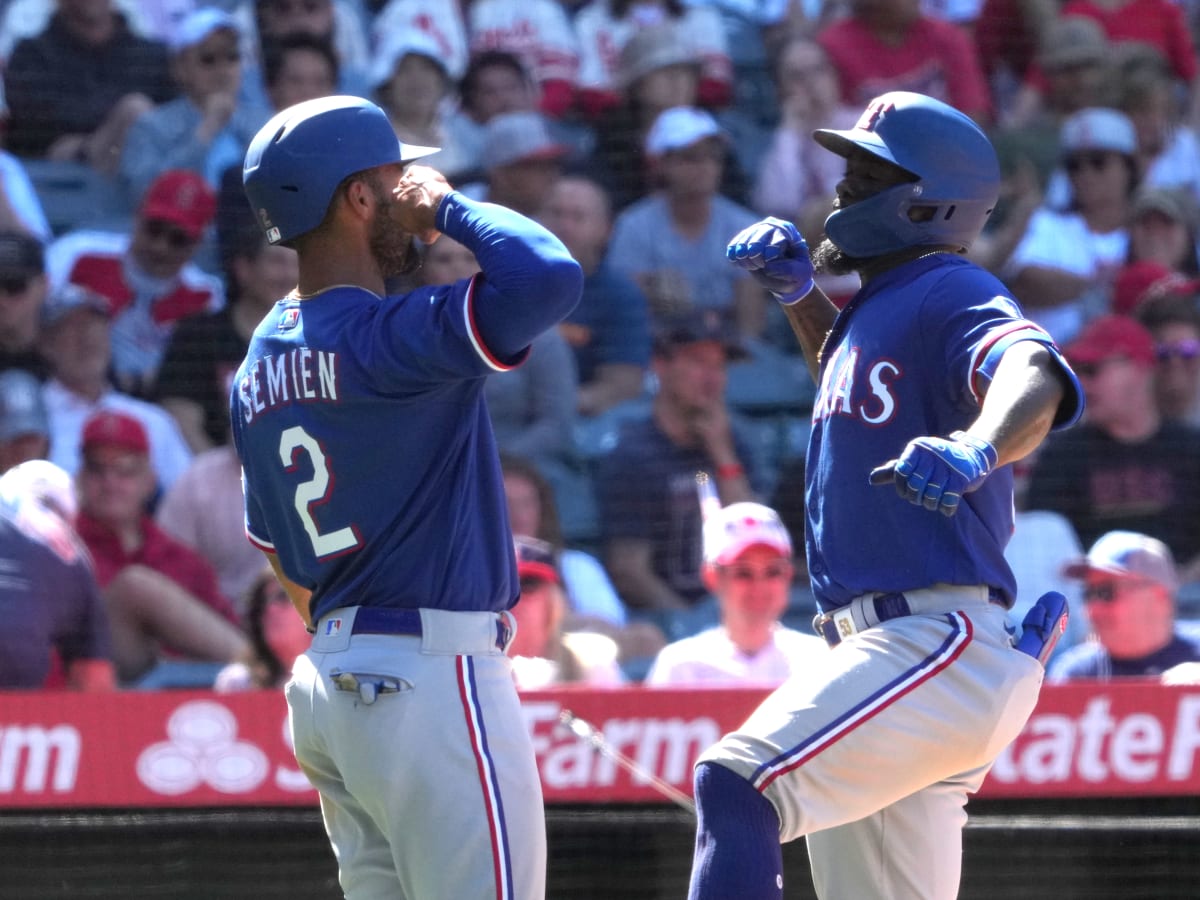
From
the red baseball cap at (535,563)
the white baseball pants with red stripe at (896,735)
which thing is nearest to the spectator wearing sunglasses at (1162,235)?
the red baseball cap at (535,563)

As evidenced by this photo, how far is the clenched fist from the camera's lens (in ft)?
8.70

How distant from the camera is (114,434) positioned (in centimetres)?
602

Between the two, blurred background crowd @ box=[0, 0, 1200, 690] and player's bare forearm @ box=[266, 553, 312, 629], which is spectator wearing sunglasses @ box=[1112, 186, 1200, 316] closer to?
blurred background crowd @ box=[0, 0, 1200, 690]

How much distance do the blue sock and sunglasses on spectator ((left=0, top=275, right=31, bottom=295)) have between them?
4.71m

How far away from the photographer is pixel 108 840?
4.13 metres

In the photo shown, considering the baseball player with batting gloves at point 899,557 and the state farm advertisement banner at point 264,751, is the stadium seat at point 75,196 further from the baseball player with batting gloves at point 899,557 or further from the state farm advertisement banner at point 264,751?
the baseball player with batting gloves at point 899,557

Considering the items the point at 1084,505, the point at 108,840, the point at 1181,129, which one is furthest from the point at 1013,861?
the point at 1181,129

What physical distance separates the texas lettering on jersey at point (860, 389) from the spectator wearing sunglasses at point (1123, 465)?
390 cm

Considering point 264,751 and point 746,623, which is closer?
point 264,751

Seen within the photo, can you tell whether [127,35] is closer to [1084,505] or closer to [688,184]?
[688,184]

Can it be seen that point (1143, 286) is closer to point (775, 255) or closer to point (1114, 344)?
point (1114, 344)

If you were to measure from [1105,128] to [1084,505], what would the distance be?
192cm

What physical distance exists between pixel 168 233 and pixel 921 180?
465cm

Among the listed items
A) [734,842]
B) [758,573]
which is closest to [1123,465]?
[758,573]
